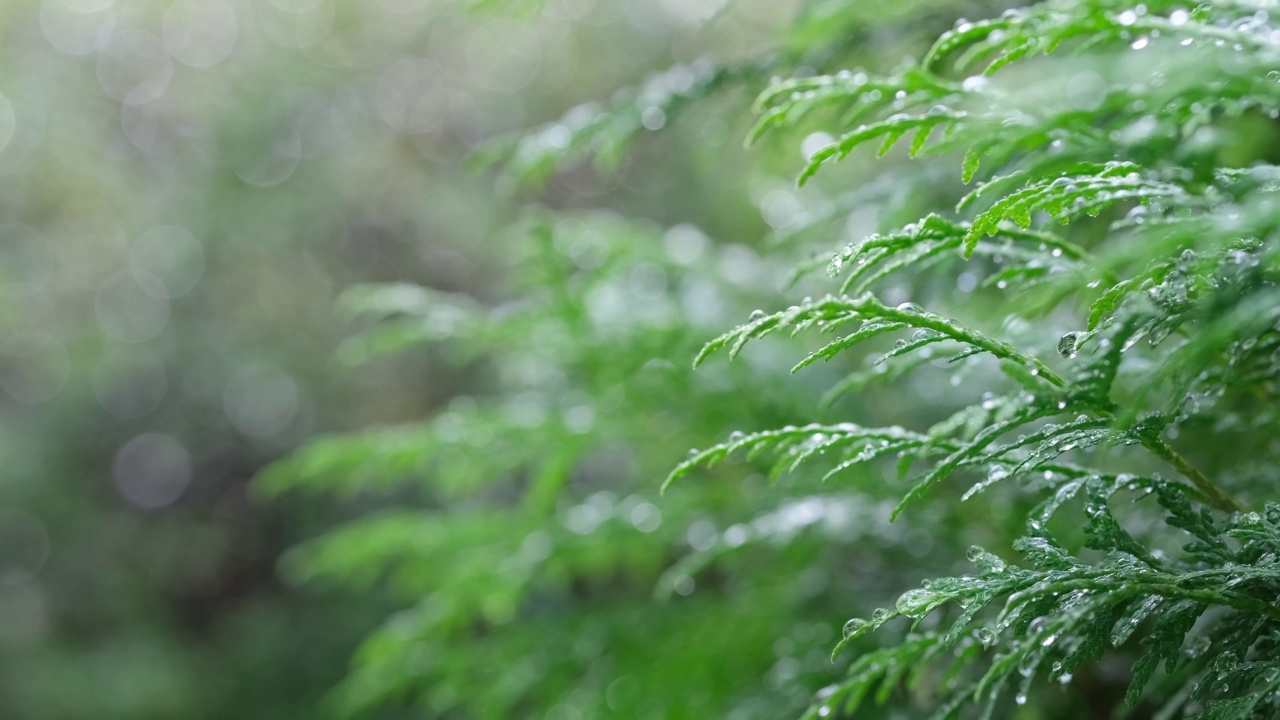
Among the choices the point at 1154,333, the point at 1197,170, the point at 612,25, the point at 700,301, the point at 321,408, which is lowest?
the point at 1154,333

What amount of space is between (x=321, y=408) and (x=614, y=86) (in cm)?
273

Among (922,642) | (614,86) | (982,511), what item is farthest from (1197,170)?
(614,86)

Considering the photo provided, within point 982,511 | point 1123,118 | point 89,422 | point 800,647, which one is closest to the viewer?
point 1123,118

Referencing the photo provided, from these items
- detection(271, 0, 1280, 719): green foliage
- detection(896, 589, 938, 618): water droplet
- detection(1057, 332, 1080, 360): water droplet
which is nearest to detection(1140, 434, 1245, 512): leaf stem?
detection(271, 0, 1280, 719): green foliage

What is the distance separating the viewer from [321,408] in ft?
18.0

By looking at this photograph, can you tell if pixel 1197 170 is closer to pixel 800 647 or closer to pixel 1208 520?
pixel 1208 520

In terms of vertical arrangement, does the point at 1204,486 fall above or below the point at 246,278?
below

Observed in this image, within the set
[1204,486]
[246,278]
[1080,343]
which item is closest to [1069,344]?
[1080,343]

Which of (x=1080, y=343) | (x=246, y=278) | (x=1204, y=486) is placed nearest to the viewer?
(x=1080, y=343)

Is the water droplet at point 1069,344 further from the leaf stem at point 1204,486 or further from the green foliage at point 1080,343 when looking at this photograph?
the leaf stem at point 1204,486

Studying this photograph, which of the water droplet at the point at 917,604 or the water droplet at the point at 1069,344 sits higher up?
the water droplet at the point at 1069,344

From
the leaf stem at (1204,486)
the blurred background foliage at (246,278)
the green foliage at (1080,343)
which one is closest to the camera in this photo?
the green foliage at (1080,343)

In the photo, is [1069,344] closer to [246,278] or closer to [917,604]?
[917,604]

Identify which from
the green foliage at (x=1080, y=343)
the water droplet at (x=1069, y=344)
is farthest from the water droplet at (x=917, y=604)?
the water droplet at (x=1069, y=344)
